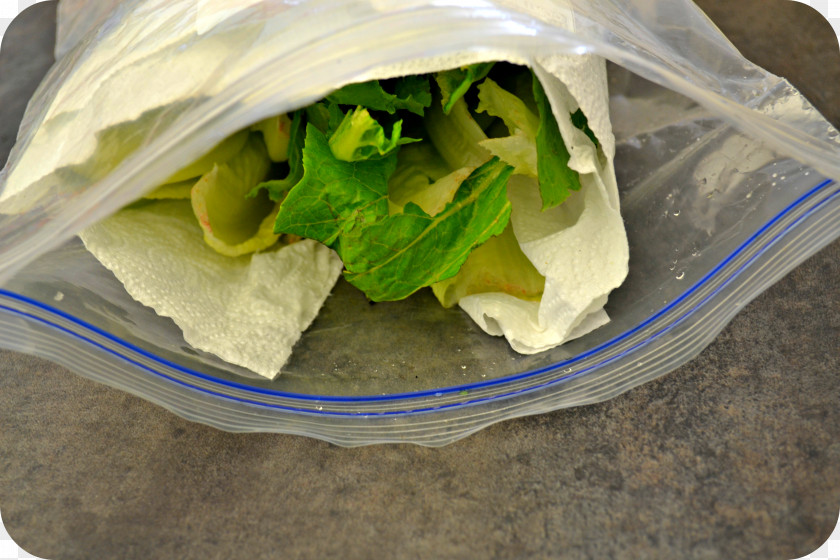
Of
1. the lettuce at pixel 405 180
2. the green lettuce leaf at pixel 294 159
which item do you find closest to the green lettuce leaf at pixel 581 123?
the lettuce at pixel 405 180

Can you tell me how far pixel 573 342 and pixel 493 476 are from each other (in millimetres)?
129

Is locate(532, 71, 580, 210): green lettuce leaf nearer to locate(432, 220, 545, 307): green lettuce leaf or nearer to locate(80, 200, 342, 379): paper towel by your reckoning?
locate(432, 220, 545, 307): green lettuce leaf

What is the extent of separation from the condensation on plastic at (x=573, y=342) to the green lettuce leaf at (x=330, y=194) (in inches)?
3.9

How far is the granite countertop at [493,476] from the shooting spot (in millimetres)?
566

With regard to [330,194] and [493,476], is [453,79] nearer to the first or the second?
[330,194]

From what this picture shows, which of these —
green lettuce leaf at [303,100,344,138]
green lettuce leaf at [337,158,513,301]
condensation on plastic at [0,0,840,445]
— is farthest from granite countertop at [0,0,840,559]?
green lettuce leaf at [303,100,344,138]

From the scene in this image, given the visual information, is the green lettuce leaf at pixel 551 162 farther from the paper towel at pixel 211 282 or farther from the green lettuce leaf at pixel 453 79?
the paper towel at pixel 211 282

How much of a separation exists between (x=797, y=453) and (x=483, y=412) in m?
0.23

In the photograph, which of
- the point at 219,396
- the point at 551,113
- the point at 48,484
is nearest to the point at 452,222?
the point at 551,113

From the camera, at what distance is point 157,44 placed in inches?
22.3

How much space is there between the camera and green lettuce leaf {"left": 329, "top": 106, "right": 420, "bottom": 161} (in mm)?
568

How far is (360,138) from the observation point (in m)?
0.57

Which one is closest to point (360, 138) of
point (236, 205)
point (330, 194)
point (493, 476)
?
point (330, 194)

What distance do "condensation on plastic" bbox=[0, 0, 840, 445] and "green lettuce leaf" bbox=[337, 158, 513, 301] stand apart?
8 centimetres
